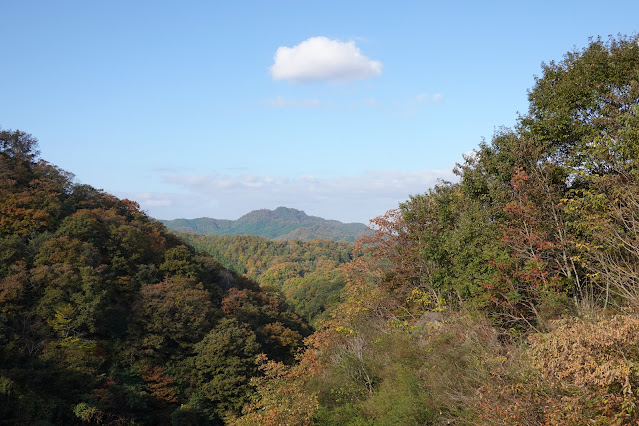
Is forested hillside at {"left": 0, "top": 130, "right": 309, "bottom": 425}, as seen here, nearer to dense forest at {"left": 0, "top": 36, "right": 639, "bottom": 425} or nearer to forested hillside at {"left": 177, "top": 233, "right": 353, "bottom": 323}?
Result: dense forest at {"left": 0, "top": 36, "right": 639, "bottom": 425}

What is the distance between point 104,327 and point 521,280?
25.1 metres

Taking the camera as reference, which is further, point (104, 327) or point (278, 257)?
point (278, 257)

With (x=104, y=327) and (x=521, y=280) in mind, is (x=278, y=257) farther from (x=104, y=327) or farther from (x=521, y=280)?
(x=521, y=280)

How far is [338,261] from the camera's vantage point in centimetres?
11856

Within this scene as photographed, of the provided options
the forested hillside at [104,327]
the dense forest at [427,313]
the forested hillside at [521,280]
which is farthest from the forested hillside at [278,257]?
the forested hillside at [521,280]

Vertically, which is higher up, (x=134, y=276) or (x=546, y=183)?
(x=546, y=183)

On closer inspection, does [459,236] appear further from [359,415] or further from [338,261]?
[338,261]

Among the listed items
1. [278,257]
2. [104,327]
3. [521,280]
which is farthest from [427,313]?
[278,257]

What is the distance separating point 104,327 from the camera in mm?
26750

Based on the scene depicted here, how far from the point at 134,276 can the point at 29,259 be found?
23.7ft

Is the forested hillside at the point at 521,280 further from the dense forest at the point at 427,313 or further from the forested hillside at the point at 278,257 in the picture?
the forested hillside at the point at 278,257

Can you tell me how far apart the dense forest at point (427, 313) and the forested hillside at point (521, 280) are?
59 millimetres

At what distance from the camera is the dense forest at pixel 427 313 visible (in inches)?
279

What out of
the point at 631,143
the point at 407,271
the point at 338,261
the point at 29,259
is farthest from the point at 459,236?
the point at 338,261
